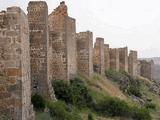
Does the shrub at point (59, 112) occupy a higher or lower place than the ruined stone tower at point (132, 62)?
lower

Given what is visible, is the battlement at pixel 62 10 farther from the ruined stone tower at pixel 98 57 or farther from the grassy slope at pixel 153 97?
the ruined stone tower at pixel 98 57

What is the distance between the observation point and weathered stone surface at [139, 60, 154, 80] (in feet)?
184

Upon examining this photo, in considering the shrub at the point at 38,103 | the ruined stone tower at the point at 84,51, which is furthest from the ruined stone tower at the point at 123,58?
the shrub at the point at 38,103

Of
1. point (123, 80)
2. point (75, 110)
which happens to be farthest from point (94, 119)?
point (123, 80)

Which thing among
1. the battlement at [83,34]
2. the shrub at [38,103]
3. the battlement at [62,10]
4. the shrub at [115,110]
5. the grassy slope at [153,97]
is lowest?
the grassy slope at [153,97]

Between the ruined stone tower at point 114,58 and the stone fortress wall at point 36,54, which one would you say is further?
the ruined stone tower at point 114,58

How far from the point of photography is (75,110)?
22766 millimetres

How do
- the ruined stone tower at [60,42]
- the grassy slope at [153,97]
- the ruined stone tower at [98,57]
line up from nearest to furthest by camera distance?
the ruined stone tower at [60,42]
the grassy slope at [153,97]
the ruined stone tower at [98,57]

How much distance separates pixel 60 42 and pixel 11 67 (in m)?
10.1

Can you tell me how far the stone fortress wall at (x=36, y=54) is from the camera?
1445cm

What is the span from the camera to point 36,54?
20906 mm

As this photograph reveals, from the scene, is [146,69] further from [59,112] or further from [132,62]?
[59,112]

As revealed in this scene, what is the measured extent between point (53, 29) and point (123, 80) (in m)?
16.0

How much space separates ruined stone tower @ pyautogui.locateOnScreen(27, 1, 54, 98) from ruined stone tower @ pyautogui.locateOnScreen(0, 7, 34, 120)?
601cm
